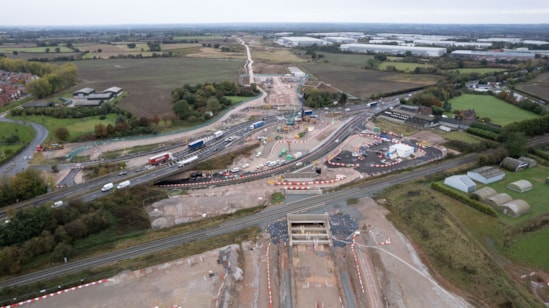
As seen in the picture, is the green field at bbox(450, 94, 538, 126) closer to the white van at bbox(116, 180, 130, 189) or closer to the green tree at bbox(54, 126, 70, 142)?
the white van at bbox(116, 180, 130, 189)

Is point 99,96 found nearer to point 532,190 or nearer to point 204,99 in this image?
point 204,99

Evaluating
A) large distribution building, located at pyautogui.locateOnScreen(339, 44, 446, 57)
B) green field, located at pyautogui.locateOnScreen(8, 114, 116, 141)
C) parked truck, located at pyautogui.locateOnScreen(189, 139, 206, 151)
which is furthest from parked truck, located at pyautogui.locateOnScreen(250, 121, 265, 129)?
large distribution building, located at pyautogui.locateOnScreen(339, 44, 446, 57)

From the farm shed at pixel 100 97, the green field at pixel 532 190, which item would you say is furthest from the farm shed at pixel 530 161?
the farm shed at pixel 100 97

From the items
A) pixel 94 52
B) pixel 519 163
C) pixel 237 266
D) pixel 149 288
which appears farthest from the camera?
pixel 94 52

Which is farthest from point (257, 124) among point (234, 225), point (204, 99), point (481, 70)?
point (481, 70)

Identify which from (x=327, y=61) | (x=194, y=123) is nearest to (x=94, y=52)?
(x=327, y=61)

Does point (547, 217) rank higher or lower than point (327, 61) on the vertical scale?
lower

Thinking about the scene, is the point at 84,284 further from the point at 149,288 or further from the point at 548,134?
the point at 548,134
